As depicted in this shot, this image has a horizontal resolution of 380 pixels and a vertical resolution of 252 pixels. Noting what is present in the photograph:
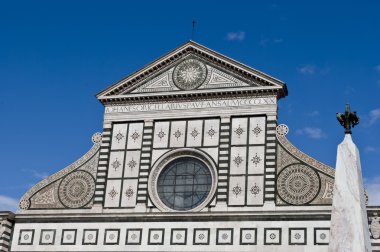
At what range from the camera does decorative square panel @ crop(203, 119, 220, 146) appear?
24125 mm

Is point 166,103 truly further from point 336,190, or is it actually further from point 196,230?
point 336,190

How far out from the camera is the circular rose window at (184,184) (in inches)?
931

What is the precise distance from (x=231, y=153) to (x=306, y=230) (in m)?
3.97

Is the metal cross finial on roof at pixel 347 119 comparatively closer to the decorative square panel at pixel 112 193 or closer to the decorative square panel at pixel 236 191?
the decorative square panel at pixel 236 191

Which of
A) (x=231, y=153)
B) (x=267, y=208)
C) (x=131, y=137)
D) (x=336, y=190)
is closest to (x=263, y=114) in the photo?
(x=231, y=153)

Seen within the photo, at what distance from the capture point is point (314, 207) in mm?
21906

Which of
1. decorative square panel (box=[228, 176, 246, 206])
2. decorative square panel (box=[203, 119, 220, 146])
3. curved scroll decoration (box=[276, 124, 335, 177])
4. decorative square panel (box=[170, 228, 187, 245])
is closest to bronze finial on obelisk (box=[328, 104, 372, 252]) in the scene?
curved scroll decoration (box=[276, 124, 335, 177])

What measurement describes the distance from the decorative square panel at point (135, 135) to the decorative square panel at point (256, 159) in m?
4.34

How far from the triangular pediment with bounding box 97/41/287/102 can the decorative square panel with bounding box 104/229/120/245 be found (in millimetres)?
5376

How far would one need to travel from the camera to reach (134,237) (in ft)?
75.9

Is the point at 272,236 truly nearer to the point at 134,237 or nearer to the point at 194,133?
the point at 134,237

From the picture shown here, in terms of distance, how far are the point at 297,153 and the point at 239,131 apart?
7.45ft

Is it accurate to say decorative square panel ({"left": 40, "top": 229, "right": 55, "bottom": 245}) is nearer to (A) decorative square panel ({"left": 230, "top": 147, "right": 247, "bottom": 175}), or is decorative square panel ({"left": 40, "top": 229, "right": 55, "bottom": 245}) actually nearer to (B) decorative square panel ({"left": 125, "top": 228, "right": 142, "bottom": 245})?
(B) decorative square panel ({"left": 125, "top": 228, "right": 142, "bottom": 245})

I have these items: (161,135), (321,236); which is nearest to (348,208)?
(321,236)
